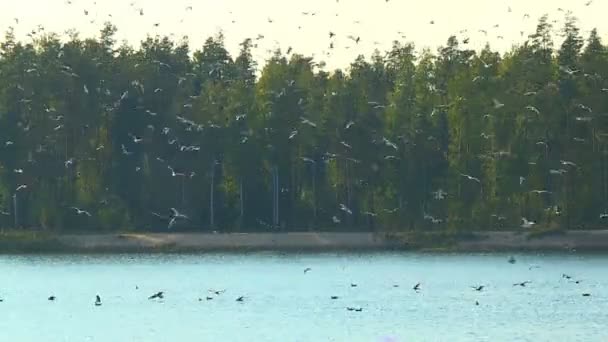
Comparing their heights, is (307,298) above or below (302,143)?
below

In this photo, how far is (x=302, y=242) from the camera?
403 ft

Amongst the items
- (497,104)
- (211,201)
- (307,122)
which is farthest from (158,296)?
(497,104)

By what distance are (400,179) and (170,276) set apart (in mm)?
33750

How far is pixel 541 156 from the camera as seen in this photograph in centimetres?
12650

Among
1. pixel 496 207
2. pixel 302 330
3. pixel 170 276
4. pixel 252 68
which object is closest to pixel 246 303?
pixel 302 330

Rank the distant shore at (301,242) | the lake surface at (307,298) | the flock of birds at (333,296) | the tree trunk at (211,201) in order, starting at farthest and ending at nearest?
the tree trunk at (211,201) < the distant shore at (301,242) < the flock of birds at (333,296) < the lake surface at (307,298)

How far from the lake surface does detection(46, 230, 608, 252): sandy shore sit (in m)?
4.72

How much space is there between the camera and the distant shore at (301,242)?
117 metres

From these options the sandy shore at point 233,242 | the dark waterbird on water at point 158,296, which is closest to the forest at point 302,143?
the sandy shore at point 233,242

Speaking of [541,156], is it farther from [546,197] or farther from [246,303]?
[246,303]

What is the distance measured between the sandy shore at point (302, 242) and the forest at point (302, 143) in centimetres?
472

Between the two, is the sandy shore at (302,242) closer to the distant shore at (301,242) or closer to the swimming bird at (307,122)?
the distant shore at (301,242)

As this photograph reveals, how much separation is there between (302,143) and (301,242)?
1049 centimetres

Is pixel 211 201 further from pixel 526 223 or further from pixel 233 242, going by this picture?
pixel 526 223
